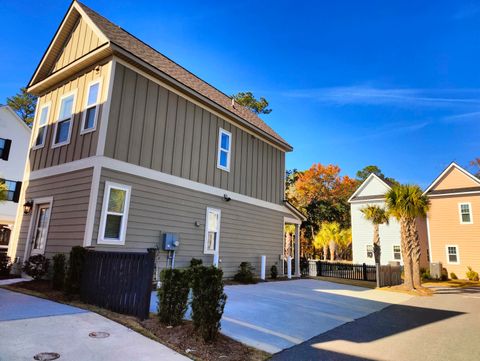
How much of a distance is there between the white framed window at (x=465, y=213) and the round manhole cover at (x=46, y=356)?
26370 mm

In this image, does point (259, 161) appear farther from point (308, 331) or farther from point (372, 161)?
point (372, 161)

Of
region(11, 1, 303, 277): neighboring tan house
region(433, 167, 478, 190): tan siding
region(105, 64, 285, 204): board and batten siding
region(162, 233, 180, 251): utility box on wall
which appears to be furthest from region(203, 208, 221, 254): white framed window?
region(433, 167, 478, 190): tan siding

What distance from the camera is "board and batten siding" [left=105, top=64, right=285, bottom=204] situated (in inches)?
358

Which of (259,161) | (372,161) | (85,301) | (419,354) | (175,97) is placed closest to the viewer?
(419,354)

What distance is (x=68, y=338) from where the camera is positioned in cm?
425

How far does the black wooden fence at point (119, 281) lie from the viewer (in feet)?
18.1

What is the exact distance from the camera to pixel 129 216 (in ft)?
29.1

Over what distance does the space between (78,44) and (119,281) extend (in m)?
8.33

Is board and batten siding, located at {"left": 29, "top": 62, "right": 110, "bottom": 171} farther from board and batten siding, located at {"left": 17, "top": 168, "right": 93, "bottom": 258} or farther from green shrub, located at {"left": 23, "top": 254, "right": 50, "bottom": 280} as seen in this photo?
green shrub, located at {"left": 23, "top": 254, "right": 50, "bottom": 280}

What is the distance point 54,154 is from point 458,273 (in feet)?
83.8

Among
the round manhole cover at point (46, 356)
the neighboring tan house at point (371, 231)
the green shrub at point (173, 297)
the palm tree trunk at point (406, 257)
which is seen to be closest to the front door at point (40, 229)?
the green shrub at point (173, 297)

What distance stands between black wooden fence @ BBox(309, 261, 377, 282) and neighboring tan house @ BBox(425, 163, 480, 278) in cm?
873

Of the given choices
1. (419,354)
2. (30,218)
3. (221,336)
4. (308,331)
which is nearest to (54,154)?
(30,218)

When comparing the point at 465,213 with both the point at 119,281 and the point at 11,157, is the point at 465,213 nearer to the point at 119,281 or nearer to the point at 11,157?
the point at 119,281
